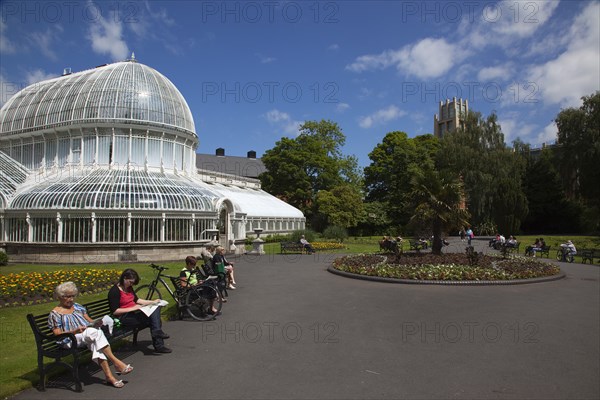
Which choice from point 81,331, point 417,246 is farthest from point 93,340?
point 417,246

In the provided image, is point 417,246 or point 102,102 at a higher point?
point 102,102

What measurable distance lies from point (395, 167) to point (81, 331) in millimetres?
51098

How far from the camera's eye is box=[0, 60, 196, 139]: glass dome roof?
28.0 m

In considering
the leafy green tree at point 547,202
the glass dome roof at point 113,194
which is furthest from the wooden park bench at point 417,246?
the leafy green tree at point 547,202

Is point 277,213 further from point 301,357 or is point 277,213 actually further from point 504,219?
point 301,357

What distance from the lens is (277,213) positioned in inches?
1622

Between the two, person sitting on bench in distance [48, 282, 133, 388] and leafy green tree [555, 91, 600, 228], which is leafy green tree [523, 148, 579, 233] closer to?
leafy green tree [555, 91, 600, 228]

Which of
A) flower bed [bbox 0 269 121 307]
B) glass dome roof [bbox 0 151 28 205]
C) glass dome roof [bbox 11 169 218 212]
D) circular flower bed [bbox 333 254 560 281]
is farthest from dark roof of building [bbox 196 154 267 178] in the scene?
flower bed [bbox 0 269 121 307]

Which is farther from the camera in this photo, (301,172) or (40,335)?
(301,172)

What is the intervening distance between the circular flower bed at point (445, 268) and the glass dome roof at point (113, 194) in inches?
414

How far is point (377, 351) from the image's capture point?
701 centimetres

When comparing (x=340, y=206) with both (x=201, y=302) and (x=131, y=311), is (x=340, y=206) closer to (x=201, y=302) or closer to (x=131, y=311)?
(x=201, y=302)

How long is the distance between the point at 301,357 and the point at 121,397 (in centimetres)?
275

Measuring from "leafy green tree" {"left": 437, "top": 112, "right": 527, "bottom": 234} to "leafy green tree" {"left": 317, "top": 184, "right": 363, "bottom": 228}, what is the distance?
36.2 ft
